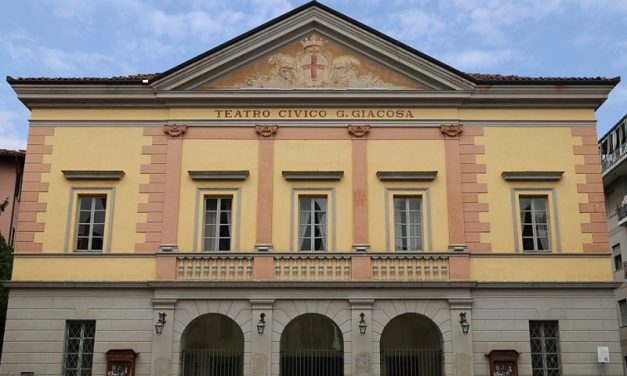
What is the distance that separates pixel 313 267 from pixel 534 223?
20.6ft

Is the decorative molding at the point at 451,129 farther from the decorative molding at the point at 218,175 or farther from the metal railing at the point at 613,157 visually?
the metal railing at the point at 613,157

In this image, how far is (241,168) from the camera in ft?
65.0

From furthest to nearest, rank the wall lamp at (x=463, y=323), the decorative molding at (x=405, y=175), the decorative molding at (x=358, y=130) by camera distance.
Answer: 1. the decorative molding at (x=358, y=130)
2. the decorative molding at (x=405, y=175)
3. the wall lamp at (x=463, y=323)

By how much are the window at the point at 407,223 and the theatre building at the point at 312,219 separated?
1.8 inches

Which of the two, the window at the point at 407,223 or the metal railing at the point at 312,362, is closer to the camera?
the window at the point at 407,223

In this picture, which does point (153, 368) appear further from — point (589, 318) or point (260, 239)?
point (589, 318)

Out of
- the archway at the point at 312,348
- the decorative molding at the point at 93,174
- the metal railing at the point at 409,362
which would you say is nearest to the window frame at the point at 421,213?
the archway at the point at 312,348

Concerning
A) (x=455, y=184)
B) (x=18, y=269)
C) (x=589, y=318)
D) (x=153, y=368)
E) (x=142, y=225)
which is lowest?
(x=153, y=368)

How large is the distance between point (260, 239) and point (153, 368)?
436 cm

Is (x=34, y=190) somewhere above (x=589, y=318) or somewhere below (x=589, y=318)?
above

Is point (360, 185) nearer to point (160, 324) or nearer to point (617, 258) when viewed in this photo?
point (160, 324)

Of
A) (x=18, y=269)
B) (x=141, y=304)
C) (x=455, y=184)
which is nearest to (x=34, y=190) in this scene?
(x=18, y=269)

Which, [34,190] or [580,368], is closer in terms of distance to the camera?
[580,368]

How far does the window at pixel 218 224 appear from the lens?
19438mm
